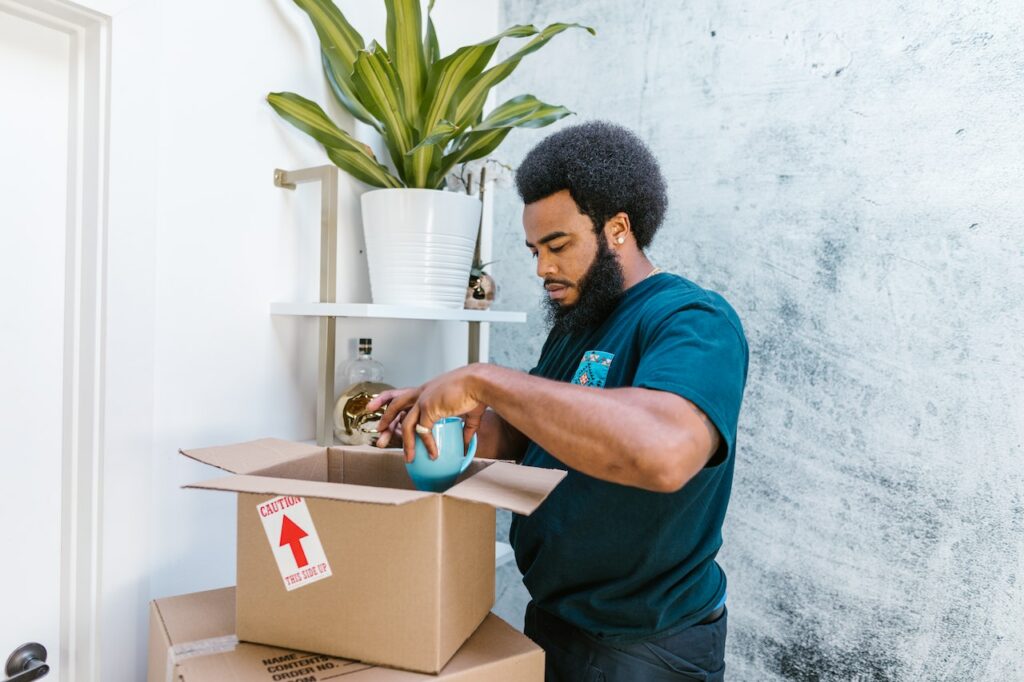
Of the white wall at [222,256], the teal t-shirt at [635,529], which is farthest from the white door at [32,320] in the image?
the teal t-shirt at [635,529]

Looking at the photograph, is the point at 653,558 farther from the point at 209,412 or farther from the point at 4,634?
the point at 4,634

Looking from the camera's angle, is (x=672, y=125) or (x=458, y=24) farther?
(x=458, y=24)

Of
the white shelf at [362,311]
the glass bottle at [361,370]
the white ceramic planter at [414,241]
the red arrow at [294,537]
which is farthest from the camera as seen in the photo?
the glass bottle at [361,370]

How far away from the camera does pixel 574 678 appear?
1.12 m

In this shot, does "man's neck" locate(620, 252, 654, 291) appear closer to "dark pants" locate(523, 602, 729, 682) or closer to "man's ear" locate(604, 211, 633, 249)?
"man's ear" locate(604, 211, 633, 249)

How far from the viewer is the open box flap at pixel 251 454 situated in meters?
A: 0.86

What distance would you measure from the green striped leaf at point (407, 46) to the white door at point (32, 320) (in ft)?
1.92

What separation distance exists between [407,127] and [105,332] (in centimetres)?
74

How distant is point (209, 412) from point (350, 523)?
0.61 metres

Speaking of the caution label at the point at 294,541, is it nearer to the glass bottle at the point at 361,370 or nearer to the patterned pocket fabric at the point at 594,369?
the patterned pocket fabric at the point at 594,369

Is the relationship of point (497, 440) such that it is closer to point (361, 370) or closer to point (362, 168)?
point (361, 370)

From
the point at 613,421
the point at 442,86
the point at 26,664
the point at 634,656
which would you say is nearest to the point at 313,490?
the point at 613,421

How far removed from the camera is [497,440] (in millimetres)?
1286

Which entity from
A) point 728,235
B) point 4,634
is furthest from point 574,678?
point 728,235
